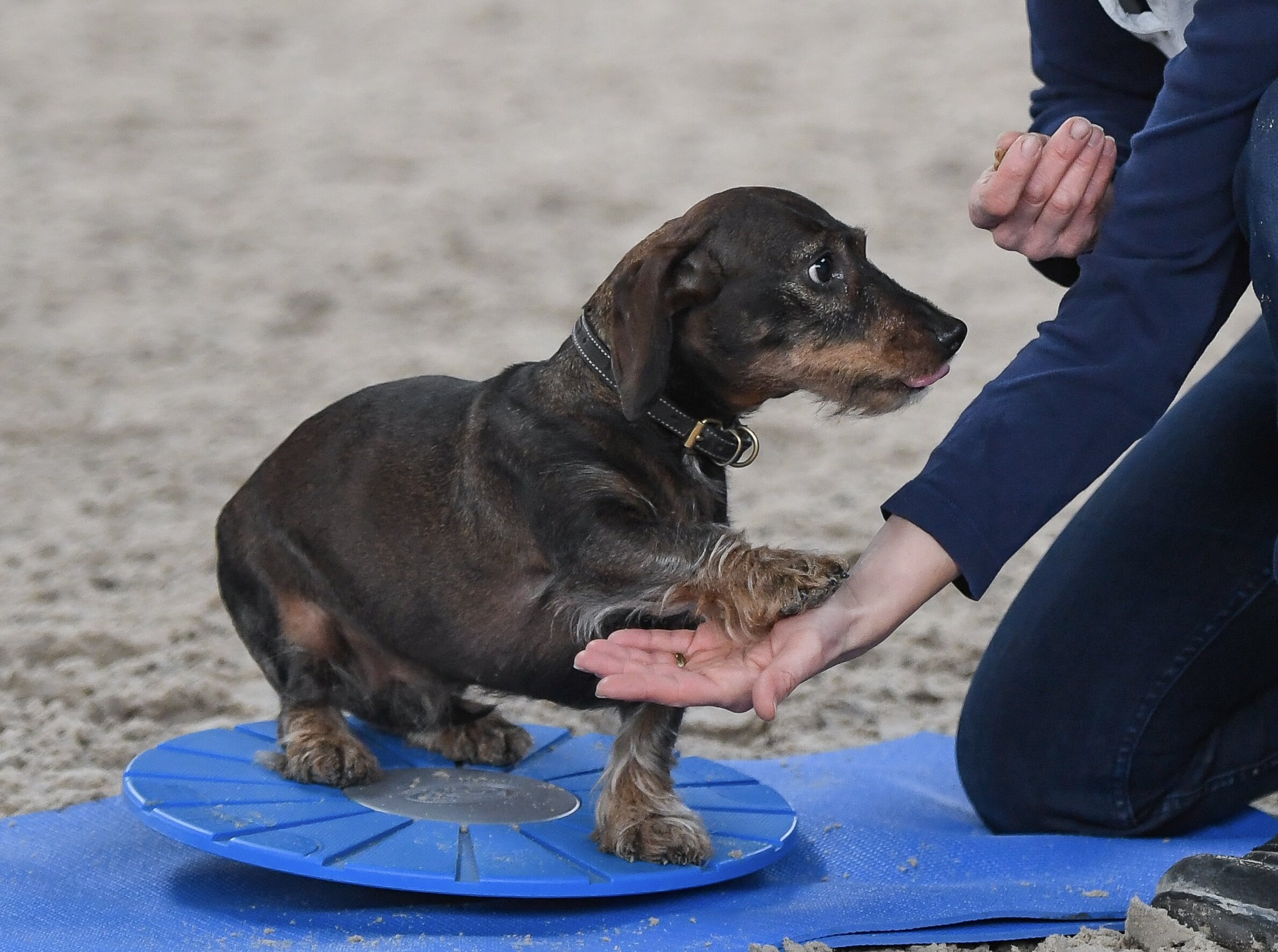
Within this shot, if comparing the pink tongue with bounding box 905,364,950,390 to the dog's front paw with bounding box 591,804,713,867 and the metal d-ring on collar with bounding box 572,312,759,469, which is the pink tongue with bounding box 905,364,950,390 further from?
the dog's front paw with bounding box 591,804,713,867

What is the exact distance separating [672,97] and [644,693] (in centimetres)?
860

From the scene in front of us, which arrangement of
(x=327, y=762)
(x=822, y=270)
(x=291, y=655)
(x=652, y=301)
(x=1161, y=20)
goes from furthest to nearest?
(x=291, y=655), (x=327, y=762), (x=1161, y=20), (x=822, y=270), (x=652, y=301)

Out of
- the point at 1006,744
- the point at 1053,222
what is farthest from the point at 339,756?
the point at 1053,222

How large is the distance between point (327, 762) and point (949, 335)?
1.54 m

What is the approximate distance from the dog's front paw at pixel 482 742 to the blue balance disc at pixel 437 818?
27 millimetres

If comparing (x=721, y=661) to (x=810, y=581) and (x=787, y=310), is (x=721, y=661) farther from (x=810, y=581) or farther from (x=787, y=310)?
(x=787, y=310)

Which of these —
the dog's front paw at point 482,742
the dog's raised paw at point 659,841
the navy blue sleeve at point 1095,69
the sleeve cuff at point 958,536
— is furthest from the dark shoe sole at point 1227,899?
the dog's front paw at point 482,742

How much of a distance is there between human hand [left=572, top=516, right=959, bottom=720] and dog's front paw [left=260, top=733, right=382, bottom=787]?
803 mm

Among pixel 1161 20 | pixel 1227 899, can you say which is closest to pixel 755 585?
pixel 1227 899

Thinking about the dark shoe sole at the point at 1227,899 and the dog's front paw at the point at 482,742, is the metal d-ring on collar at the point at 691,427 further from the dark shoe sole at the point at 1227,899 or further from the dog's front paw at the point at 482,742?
the dark shoe sole at the point at 1227,899

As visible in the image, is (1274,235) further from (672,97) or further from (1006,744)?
(672,97)

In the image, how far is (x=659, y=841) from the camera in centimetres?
303

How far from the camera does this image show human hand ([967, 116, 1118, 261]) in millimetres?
2932

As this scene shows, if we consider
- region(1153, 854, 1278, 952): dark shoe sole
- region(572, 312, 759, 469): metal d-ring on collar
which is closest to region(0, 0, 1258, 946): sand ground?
region(572, 312, 759, 469): metal d-ring on collar
